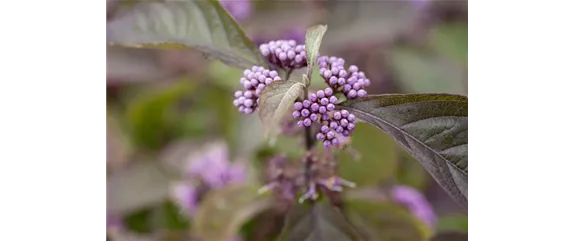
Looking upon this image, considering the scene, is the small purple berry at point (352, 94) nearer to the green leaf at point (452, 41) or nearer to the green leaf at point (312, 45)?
the green leaf at point (312, 45)

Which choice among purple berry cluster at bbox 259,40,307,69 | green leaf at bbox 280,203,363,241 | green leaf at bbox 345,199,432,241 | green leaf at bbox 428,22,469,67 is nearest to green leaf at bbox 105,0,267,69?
purple berry cluster at bbox 259,40,307,69

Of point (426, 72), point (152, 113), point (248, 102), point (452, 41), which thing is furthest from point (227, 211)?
point (452, 41)

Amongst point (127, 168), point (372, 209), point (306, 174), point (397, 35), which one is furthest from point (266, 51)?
point (397, 35)

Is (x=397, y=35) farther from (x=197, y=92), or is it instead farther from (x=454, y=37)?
(x=197, y=92)

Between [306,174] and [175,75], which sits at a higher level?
[175,75]

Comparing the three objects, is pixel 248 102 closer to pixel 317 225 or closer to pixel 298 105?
pixel 298 105

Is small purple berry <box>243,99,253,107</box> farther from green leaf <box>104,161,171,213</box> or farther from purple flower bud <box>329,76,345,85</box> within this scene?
green leaf <box>104,161,171,213</box>
